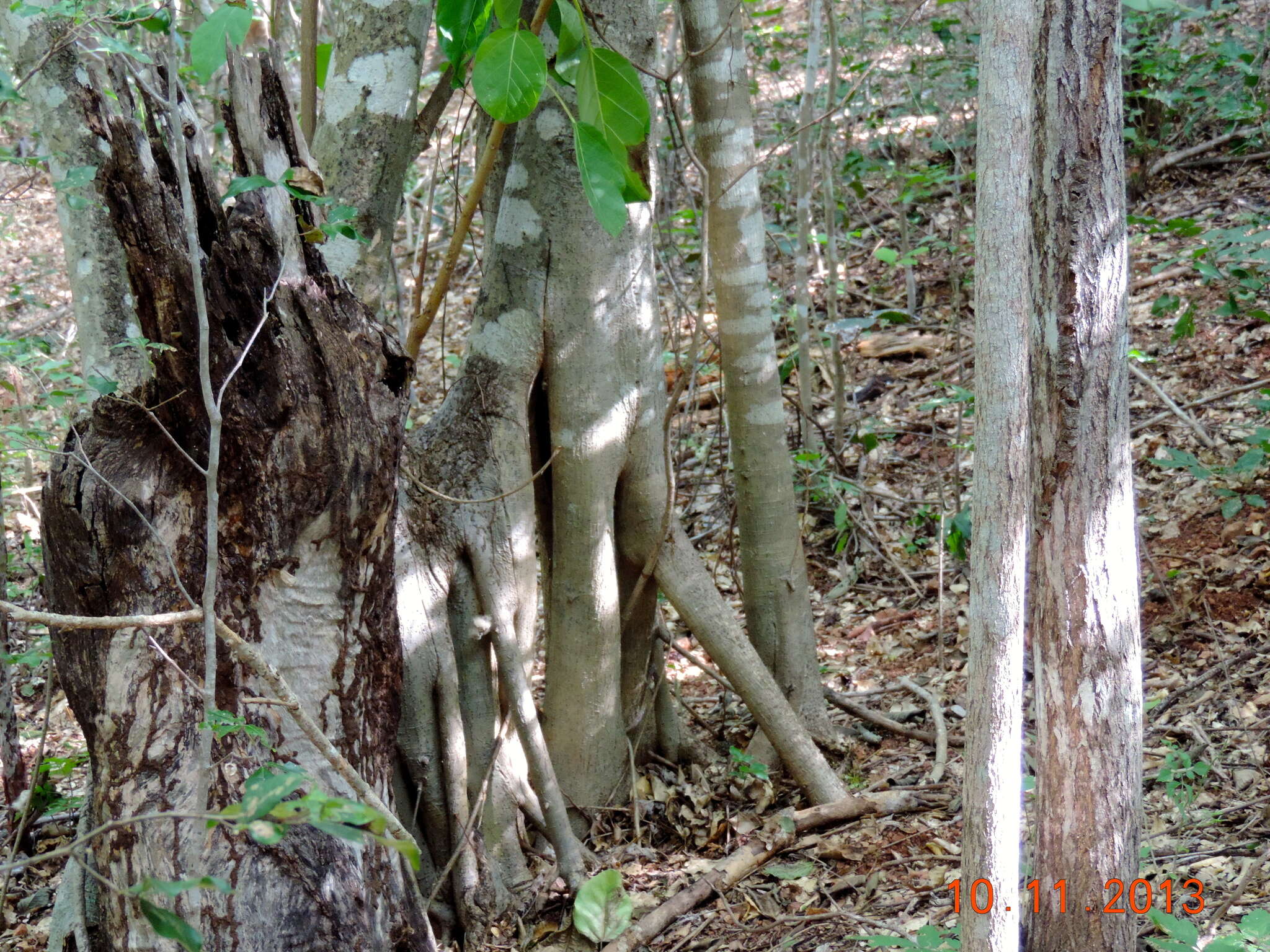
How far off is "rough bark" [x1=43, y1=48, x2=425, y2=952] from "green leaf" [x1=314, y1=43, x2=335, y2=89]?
1.11 metres

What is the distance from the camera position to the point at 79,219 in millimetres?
3836

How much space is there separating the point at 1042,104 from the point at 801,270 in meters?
3.30

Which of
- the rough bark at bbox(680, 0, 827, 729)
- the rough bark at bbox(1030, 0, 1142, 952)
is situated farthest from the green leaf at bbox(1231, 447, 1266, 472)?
the rough bark at bbox(1030, 0, 1142, 952)

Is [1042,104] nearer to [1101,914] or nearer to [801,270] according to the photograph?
[1101,914]

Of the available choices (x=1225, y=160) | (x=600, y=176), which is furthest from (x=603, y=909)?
(x=1225, y=160)

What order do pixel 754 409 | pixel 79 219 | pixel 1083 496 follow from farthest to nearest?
pixel 754 409, pixel 79 219, pixel 1083 496

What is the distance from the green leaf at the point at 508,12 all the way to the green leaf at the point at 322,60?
116 centimetres

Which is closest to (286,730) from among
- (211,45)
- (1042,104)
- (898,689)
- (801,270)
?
(211,45)

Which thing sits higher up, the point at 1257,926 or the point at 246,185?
the point at 246,185

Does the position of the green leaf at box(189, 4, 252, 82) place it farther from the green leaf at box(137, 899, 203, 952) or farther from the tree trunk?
the tree trunk

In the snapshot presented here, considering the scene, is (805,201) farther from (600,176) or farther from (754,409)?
(600,176)

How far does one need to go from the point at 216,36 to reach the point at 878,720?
341 cm

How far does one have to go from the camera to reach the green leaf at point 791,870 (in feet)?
10.4

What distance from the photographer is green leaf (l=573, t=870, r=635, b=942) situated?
2943 millimetres
